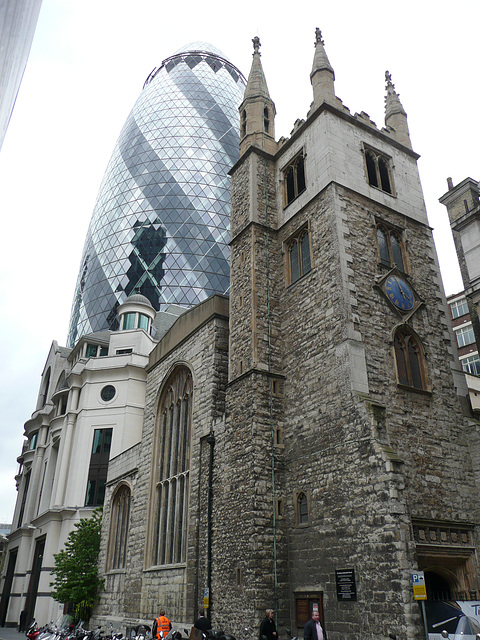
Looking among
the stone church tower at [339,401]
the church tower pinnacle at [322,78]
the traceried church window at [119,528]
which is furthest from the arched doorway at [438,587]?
the church tower pinnacle at [322,78]

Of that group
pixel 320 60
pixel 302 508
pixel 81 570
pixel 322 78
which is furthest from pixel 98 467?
pixel 320 60

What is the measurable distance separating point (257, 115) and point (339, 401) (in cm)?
1424

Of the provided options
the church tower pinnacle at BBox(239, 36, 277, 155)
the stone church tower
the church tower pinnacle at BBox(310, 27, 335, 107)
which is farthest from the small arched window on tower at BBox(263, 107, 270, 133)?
the church tower pinnacle at BBox(310, 27, 335, 107)

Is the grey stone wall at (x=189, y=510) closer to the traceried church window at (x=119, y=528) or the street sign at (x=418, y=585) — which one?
the traceried church window at (x=119, y=528)

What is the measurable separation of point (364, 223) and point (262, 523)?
1023 cm

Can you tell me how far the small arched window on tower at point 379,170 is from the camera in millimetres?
20125

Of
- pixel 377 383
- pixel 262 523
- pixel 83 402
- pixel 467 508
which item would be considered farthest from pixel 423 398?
pixel 83 402

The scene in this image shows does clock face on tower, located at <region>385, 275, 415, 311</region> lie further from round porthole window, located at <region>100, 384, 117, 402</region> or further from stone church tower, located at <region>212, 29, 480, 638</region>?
round porthole window, located at <region>100, 384, 117, 402</region>

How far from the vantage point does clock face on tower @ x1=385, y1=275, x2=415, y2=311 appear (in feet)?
57.0

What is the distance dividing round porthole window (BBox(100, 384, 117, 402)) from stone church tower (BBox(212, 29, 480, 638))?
58.5 feet

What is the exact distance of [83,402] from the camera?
3512 centimetres

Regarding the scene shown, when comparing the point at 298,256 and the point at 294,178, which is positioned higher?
the point at 294,178

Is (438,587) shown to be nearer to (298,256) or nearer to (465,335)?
(298,256)

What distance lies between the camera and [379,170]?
20.6 meters
